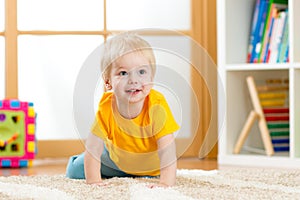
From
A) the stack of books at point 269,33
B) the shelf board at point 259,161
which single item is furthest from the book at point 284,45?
the shelf board at point 259,161

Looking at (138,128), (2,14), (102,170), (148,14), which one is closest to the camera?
(138,128)

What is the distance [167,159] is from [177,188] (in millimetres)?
83

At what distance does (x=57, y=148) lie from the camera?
2.58m

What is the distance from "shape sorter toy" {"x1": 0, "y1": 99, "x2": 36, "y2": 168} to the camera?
2.30 meters

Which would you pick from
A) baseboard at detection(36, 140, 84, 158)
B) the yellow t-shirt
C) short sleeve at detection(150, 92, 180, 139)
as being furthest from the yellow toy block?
short sleeve at detection(150, 92, 180, 139)

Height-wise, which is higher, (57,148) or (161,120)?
(161,120)

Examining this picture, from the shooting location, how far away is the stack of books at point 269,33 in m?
2.46

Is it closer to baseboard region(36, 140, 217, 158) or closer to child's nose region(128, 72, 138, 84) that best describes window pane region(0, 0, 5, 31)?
baseboard region(36, 140, 217, 158)

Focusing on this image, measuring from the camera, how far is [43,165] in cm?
238

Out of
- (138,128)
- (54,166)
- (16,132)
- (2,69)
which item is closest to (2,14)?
(2,69)

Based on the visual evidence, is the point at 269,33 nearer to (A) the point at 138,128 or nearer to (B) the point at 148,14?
(B) the point at 148,14

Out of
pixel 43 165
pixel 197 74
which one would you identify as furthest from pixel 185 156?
pixel 197 74

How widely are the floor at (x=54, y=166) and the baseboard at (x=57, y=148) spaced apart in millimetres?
32

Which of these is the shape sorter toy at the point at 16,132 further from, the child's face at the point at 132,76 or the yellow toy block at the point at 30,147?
the child's face at the point at 132,76
